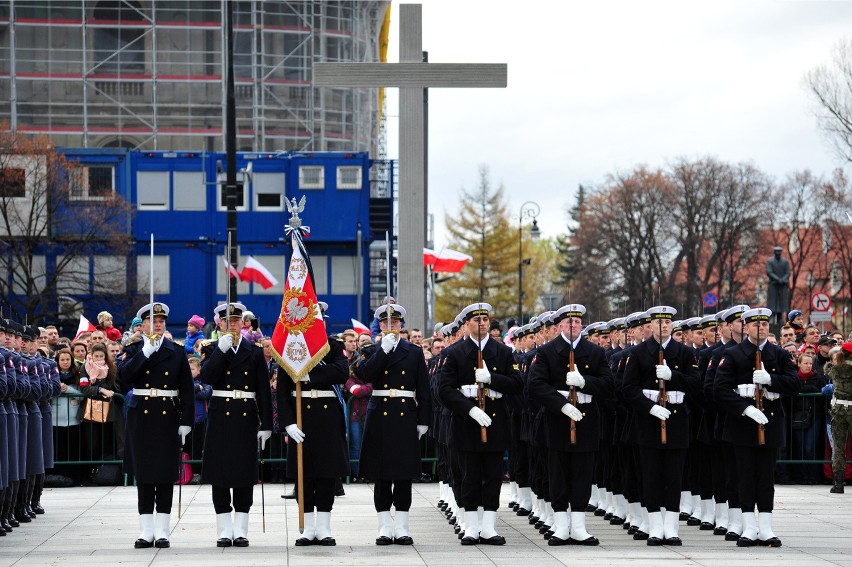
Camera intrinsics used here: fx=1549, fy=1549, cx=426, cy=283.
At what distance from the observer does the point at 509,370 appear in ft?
47.9

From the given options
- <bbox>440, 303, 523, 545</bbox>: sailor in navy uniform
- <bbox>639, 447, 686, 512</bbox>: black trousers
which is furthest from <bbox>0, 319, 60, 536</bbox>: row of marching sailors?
<bbox>639, 447, 686, 512</bbox>: black trousers

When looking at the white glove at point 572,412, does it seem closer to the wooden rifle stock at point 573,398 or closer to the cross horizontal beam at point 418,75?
the wooden rifle stock at point 573,398

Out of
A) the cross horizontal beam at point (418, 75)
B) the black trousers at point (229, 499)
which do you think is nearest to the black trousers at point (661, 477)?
the black trousers at point (229, 499)

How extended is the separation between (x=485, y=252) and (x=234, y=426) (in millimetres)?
66628

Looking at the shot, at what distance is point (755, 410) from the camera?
47.0 feet

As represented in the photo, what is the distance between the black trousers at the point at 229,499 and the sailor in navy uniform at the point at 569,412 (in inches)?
111

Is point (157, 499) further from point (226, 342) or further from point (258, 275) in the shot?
point (258, 275)

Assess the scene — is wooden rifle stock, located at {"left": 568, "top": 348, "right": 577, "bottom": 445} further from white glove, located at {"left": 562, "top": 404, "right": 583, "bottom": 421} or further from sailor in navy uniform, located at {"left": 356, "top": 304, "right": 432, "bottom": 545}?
sailor in navy uniform, located at {"left": 356, "top": 304, "right": 432, "bottom": 545}

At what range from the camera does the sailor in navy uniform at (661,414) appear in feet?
47.3

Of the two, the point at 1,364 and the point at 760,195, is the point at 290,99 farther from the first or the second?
the point at 1,364

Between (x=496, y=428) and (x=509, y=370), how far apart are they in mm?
568

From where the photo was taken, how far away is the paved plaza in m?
13.3

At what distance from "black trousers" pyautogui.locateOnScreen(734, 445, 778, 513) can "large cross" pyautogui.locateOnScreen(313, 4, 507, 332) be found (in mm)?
13706

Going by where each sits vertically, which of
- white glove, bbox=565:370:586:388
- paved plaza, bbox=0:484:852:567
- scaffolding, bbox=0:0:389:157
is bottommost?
paved plaza, bbox=0:484:852:567
